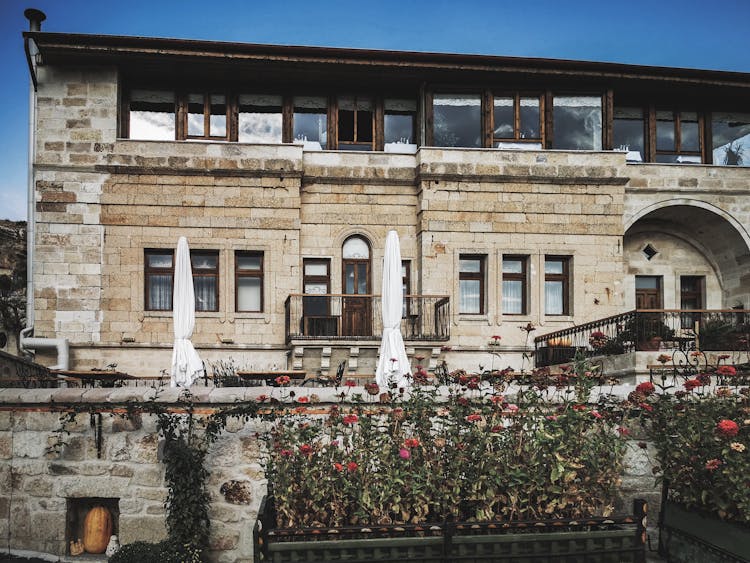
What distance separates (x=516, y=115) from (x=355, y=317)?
6277 millimetres

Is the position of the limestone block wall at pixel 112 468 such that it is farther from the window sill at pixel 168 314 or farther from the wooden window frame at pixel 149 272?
the wooden window frame at pixel 149 272

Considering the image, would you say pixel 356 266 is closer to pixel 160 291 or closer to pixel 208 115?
pixel 160 291

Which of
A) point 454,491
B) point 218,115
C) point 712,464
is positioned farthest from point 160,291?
point 712,464

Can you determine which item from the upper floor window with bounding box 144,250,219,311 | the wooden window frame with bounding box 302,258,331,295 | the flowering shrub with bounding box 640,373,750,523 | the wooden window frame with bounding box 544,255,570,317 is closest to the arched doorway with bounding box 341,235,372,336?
the wooden window frame with bounding box 302,258,331,295

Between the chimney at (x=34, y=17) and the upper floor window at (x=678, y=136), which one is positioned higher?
the chimney at (x=34, y=17)

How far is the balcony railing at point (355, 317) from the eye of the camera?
16.3m

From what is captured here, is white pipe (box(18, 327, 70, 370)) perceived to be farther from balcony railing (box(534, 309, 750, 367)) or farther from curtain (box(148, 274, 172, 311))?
balcony railing (box(534, 309, 750, 367))

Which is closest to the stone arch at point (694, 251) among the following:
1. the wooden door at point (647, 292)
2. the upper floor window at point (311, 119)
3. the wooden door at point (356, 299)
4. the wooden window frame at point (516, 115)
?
the wooden door at point (647, 292)

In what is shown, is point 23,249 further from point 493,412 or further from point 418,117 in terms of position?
point 493,412

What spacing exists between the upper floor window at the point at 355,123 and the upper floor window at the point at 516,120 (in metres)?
2.99

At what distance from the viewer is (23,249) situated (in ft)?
78.8

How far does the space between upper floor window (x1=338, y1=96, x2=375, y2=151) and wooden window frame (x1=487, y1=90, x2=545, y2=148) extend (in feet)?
9.38

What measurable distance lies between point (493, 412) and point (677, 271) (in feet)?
50.6

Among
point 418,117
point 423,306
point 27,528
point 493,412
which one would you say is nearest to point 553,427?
point 493,412
